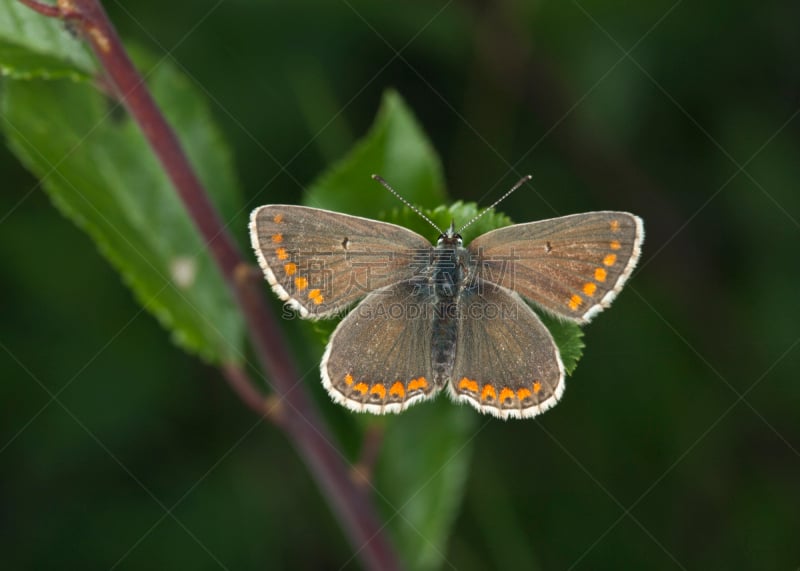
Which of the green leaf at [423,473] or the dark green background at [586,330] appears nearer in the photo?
the green leaf at [423,473]

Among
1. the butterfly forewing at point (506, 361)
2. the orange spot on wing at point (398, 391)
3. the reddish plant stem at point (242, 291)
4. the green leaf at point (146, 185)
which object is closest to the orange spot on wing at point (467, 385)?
the butterfly forewing at point (506, 361)

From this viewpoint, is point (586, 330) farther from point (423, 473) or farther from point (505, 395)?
point (505, 395)

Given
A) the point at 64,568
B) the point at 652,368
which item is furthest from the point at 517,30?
the point at 64,568

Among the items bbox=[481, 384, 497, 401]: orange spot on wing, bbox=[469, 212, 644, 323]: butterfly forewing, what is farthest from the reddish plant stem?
bbox=[469, 212, 644, 323]: butterfly forewing

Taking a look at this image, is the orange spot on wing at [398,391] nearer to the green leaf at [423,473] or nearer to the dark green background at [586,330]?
the green leaf at [423,473]

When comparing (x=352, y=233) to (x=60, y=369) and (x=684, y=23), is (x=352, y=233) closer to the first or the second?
(x=60, y=369)

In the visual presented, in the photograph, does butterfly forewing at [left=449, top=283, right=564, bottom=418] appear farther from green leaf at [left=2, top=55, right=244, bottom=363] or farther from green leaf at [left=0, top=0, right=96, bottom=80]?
green leaf at [left=0, top=0, right=96, bottom=80]
